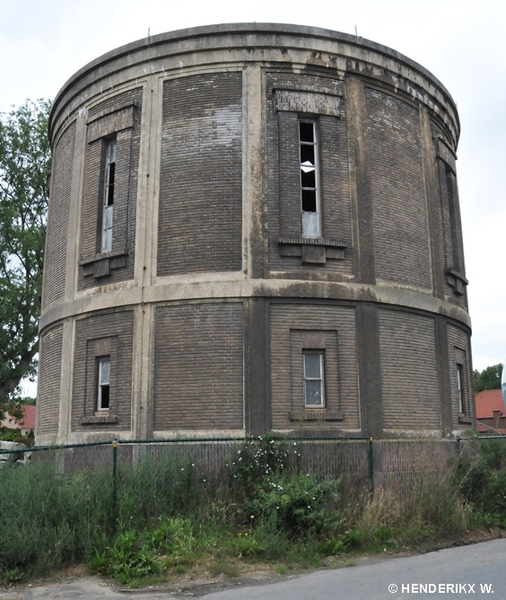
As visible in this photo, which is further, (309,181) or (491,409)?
(491,409)

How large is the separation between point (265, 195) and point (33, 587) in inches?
347

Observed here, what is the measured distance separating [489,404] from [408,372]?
148 feet

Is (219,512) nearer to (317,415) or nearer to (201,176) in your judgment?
(317,415)

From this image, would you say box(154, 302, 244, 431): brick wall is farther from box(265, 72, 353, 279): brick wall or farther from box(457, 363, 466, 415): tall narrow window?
box(457, 363, 466, 415): tall narrow window

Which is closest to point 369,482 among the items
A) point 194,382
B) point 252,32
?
point 194,382

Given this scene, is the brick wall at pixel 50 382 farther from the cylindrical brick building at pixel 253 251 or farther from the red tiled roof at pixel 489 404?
the red tiled roof at pixel 489 404

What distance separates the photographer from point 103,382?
14500 mm

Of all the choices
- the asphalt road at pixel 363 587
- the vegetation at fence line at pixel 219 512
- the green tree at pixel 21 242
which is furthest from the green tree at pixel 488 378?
the asphalt road at pixel 363 587

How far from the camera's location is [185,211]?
1408 centimetres

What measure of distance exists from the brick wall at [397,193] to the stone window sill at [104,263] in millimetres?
5711

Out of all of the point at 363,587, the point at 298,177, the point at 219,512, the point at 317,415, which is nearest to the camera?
the point at 363,587

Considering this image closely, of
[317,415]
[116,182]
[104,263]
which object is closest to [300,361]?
[317,415]

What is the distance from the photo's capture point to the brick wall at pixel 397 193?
14719 millimetres

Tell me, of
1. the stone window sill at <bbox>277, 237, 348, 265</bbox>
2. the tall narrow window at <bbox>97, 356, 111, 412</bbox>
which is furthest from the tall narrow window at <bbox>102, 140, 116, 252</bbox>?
the stone window sill at <bbox>277, 237, 348, 265</bbox>
